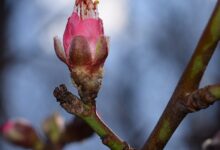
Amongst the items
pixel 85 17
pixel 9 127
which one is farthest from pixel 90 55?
pixel 9 127

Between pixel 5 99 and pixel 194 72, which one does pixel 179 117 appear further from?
pixel 5 99

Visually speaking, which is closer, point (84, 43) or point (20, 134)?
point (84, 43)

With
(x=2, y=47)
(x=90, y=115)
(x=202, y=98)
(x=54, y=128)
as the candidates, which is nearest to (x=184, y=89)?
(x=202, y=98)

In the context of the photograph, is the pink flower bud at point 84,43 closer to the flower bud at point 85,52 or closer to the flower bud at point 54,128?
the flower bud at point 85,52

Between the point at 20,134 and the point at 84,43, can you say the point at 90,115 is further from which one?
the point at 20,134

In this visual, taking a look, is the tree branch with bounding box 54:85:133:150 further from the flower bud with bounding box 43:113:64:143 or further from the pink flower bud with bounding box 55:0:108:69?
the flower bud with bounding box 43:113:64:143

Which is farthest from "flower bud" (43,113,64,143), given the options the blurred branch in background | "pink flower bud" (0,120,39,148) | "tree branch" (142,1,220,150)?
the blurred branch in background
